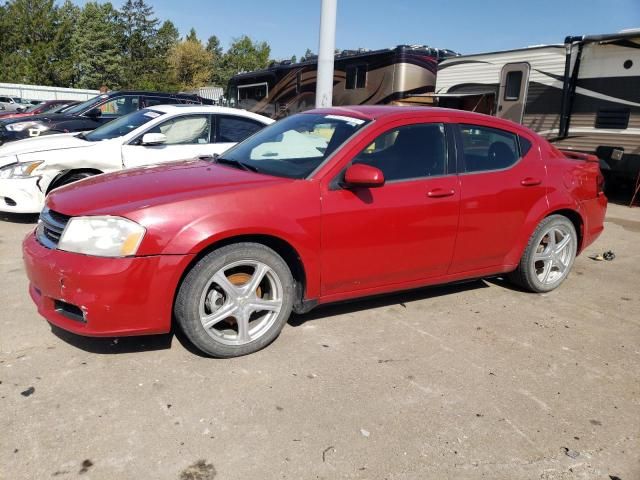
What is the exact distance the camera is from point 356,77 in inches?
528

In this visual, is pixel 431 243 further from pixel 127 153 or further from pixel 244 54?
pixel 244 54

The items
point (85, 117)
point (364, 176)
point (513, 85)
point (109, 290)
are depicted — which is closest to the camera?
point (109, 290)

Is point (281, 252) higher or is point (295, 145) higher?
point (295, 145)

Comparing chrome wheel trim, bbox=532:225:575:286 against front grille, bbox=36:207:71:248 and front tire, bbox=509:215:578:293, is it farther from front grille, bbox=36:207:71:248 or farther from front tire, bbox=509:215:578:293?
front grille, bbox=36:207:71:248

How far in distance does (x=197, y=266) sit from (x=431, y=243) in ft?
5.57

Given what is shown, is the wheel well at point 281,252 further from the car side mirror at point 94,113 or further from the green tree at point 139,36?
the green tree at point 139,36

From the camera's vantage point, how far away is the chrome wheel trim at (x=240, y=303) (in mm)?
3123

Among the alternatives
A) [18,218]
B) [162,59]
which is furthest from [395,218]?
[162,59]

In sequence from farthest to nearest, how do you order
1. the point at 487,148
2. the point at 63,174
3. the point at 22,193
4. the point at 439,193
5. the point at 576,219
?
the point at 63,174
the point at 22,193
the point at 576,219
the point at 487,148
the point at 439,193

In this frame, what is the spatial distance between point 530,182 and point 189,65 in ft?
230

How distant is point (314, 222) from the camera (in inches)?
130

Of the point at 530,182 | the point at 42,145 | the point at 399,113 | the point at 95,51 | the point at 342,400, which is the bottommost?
the point at 342,400

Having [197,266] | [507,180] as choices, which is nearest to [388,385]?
[197,266]

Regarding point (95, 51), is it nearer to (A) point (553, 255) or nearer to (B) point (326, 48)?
(B) point (326, 48)
